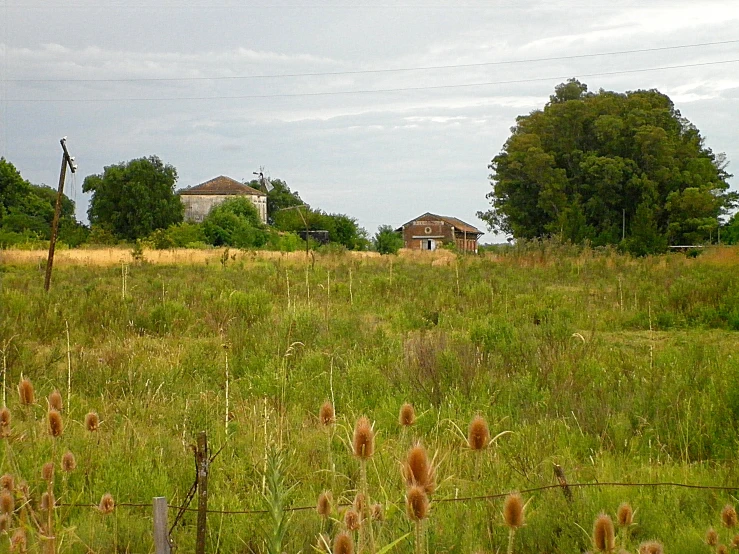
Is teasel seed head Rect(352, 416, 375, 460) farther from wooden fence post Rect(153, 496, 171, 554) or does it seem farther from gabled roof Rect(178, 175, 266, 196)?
gabled roof Rect(178, 175, 266, 196)

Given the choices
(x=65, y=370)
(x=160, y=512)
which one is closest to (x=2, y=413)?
(x=160, y=512)

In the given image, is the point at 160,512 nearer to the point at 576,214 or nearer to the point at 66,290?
the point at 66,290

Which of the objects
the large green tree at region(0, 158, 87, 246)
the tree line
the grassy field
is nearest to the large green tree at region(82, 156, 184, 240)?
the tree line

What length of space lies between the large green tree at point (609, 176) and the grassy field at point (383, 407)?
31672mm

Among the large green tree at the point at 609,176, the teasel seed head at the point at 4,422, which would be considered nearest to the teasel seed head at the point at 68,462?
the teasel seed head at the point at 4,422

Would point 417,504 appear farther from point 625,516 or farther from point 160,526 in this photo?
point 160,526

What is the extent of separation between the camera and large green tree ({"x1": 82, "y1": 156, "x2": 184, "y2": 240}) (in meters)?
62.0

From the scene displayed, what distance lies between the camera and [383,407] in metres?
5.60

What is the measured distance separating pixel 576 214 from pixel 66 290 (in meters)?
33.7

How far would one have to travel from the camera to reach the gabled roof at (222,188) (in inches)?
3351

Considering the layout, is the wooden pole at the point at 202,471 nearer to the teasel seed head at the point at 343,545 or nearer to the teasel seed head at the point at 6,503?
the teasel seed head at the point at 6,503

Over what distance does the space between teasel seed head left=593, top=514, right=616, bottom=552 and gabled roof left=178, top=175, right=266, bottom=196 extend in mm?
83722

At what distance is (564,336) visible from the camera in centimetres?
852

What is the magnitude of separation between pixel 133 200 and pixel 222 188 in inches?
1009
